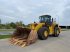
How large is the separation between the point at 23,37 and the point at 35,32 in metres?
1.37

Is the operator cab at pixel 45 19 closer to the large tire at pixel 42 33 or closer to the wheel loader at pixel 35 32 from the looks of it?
the wheel loader at pixel 35 32

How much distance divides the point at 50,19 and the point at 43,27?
105 inches

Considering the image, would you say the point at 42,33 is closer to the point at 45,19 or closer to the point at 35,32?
the point at 35,32

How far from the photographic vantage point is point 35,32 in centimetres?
1611

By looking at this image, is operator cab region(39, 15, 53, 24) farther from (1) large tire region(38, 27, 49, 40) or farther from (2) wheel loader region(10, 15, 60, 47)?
(1) large tire region(38, 27, 49, 40)

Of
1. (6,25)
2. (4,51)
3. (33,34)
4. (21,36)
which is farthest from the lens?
(6,25)

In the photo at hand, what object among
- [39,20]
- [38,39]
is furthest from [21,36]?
[39,20]

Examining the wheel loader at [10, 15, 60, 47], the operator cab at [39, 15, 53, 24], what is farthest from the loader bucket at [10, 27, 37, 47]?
the operator cab at [39, 15, 53, 24]

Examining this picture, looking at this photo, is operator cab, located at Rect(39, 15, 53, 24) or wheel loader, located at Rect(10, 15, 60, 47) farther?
operator cab, located at Rect(39, 15, 53, 24)

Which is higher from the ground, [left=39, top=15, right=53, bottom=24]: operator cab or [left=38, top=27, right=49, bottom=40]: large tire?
[left=39, top=15, right=53, bottom=24]: operator cab

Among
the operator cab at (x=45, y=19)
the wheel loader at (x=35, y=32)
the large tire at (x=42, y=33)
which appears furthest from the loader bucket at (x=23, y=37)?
the operator cab at (x=45, y=19)

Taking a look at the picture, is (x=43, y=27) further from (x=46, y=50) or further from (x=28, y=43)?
(x=46, y=50)

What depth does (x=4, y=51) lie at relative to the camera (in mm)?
12188

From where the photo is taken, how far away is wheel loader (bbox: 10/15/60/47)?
15156mm
